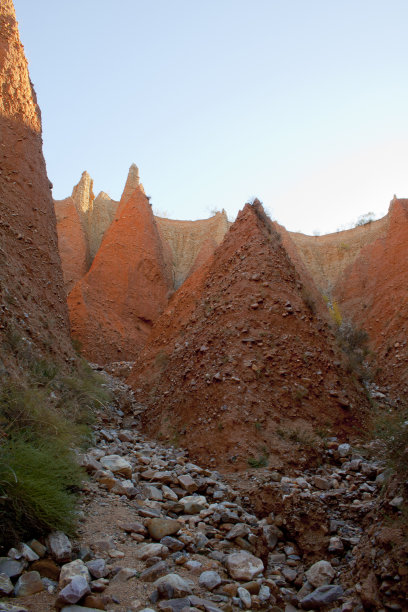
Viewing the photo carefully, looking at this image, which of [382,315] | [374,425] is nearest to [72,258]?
[382,315]

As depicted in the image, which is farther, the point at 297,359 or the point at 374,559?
the point at 297,359

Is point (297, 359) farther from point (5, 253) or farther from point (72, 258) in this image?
point (72, 258)

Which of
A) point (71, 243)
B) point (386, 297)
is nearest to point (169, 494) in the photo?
point (386, 297)

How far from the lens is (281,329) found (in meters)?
9.00

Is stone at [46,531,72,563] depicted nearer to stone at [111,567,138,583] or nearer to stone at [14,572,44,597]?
stone at [14,572,44,597]

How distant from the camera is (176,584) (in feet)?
11.2

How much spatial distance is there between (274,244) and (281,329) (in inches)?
117

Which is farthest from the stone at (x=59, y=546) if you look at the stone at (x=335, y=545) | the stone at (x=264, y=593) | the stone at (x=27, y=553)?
the stone at (x=335, y=545)

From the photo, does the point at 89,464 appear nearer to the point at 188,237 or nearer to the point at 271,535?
the point at 271,535

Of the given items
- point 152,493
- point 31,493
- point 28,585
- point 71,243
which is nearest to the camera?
point 28,585

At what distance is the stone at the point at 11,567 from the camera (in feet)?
10.4

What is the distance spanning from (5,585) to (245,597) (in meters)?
1.75

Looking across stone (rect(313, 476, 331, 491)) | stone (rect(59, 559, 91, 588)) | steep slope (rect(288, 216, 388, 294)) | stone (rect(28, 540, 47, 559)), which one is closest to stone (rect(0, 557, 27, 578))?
stone (rect(28, 540, 47, 559))

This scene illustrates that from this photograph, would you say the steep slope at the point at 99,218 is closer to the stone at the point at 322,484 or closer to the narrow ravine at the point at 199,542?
the narrow ravine at the point at 199,542
